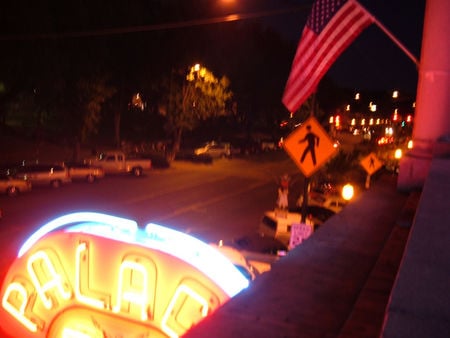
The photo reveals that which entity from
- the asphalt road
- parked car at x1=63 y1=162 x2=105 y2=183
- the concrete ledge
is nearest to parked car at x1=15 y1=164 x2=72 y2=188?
the asphalt road

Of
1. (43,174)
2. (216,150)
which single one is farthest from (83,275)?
(216,150)

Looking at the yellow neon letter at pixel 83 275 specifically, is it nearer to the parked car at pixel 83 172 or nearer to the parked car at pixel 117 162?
the parked car at pixel 83 172

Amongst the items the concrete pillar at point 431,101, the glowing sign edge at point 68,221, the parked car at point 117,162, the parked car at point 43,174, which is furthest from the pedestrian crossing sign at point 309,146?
the parked car at point 117,162

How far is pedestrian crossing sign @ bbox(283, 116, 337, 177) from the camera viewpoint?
9328 millimetres

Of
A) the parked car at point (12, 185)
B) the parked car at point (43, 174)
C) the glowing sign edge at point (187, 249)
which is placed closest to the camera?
the glowing sign edge at point (187, 249)

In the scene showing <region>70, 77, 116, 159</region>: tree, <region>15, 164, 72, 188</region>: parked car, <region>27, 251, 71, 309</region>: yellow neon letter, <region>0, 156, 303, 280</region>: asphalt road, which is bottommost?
<region>0, 156, 303, 280</region>: asphalt road

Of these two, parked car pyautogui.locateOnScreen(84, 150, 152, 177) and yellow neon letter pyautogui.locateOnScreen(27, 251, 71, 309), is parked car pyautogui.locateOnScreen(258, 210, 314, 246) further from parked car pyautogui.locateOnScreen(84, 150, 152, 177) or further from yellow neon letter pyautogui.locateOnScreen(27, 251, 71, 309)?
parked car pyautogui.locateOnScreen(84, 150, 152, 177)

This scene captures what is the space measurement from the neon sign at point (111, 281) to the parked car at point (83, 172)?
83.2 feet

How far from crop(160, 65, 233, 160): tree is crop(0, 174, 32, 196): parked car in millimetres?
15449

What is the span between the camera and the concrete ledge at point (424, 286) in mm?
1643

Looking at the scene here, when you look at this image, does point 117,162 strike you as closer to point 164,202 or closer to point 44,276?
point 164,202

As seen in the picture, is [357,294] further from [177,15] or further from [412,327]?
[177,15]

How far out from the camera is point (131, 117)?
5209 centimetres

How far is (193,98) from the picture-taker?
39250 mm
